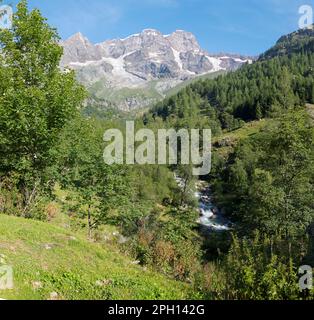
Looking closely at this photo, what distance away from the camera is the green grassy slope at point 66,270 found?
468 inches

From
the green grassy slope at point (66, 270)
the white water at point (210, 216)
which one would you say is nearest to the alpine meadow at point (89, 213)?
the green grassy slope at point (66, 270)

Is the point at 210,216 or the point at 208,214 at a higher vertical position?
the point at 208,214

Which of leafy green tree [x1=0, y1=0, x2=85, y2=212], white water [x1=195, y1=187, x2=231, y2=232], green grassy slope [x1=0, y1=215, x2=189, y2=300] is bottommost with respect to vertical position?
white water [x1=195, y1=187, x2=231, y2=232]

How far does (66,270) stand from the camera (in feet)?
43.7

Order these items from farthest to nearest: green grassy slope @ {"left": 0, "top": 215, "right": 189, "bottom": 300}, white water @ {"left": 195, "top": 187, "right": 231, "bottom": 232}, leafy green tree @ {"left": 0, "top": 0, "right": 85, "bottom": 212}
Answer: white water @ {"left": 195, "top": 187, "right": 231, "bottom": 232} < leafy green tree @ {"left": 0, "top": 0, "right": 85, "bottom": 212} < green grassy slope @ {"left": 0, "top": 215, "right": 189, "bottom": 300}

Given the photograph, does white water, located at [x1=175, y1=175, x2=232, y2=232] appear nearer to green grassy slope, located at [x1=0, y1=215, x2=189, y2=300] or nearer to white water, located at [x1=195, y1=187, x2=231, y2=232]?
white water, located at [x1=195, y1=187, x2=231, y2=232]

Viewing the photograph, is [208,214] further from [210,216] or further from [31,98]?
[31,98]

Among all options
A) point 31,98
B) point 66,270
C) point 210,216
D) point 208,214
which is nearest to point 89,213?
point 31,98

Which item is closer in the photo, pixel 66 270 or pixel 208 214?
pixel 66 270

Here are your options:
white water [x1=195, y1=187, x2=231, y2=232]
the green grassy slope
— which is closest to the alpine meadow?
the green grassy slope

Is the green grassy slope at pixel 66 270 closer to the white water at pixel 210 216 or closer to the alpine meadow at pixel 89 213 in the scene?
the alpine meadow at pixel 89 213

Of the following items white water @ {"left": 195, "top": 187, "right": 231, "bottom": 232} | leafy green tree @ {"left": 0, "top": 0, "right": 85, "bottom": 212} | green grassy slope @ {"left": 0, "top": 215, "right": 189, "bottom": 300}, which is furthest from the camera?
white water @ {"left": 195, "top": 187, "right": 231, "bottom": 232}

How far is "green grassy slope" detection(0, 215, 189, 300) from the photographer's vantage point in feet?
39.0
